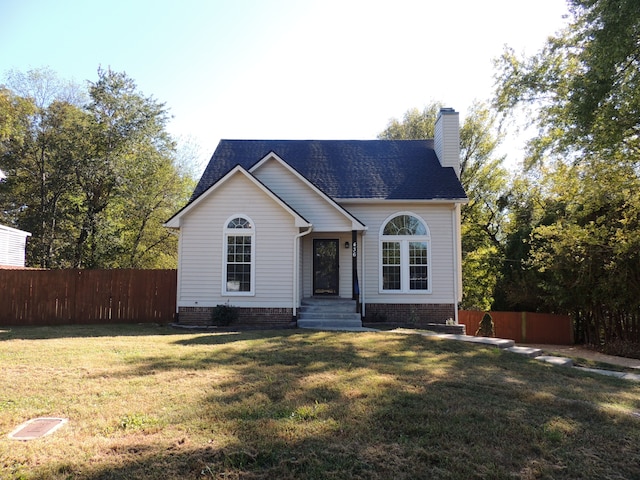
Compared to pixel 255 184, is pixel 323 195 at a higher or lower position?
lower

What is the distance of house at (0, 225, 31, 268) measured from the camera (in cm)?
1884

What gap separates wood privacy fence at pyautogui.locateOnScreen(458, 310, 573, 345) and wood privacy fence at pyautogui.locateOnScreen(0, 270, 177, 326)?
14980 mm

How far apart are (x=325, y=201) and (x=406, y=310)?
4.71 meters

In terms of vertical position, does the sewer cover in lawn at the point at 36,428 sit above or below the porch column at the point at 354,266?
below

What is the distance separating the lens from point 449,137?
53.6ft

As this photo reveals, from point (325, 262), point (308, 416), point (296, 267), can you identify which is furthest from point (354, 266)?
point (308, 416)

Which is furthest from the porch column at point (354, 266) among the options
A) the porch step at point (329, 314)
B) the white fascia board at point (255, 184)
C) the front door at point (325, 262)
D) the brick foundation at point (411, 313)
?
the white fascia board at point (255, 184)

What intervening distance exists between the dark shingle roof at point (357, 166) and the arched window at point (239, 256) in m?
1.99

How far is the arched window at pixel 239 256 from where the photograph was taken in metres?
13.3

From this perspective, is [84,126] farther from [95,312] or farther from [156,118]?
[95,312]

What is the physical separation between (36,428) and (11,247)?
1937cm

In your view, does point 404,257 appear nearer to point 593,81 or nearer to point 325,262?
point 325,262

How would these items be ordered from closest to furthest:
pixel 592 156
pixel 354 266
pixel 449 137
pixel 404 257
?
pixel 592 156 < pixel 354 266 < pixel 404 257 < pixel 449 137

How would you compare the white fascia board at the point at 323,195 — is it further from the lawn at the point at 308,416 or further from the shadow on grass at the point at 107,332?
the lawn at the point at 308,416
